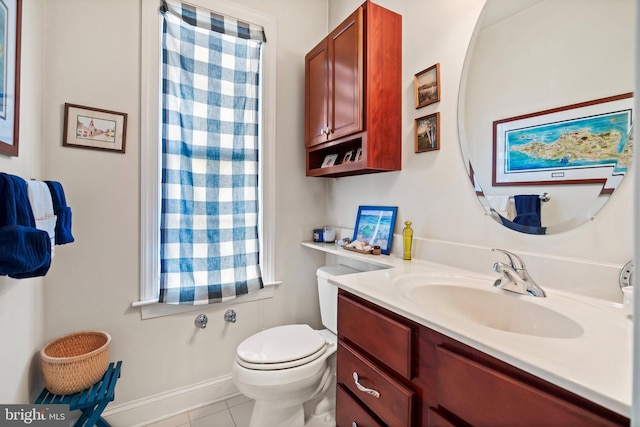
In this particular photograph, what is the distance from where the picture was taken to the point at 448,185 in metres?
1.25

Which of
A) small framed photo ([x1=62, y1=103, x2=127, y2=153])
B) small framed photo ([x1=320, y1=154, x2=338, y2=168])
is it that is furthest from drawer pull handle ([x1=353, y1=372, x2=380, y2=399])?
small framed photo ([x1=62, y1=103, x2=127, y2=153])

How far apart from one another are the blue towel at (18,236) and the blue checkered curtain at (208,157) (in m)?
0.76

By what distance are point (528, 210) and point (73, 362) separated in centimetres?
188

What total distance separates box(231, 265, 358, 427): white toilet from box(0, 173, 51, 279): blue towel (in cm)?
85

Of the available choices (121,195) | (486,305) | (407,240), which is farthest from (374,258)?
(121,195)

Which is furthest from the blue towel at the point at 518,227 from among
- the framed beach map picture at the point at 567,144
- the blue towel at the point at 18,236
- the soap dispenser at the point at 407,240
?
the blue towel at the point at 18,236

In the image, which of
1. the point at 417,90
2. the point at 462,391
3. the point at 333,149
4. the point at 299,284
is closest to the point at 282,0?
the point at 333,149

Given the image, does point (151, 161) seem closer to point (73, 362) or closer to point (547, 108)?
point (73, 362)

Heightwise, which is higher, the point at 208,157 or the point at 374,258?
the point at 208,157

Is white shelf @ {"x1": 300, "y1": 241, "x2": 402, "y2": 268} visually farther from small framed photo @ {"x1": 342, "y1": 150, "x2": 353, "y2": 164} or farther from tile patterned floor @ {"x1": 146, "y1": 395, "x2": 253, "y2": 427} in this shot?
tile patterned floor @ {"x1": 146, "y1": 395, "x2": 253, "y2": 427}

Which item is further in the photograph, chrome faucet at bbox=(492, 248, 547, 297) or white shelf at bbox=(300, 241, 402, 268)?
white shelf at bbox=(300, 241, 402, 268)

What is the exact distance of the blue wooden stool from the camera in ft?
3.61

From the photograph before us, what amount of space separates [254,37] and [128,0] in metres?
0.67

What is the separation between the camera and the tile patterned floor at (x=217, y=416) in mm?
1499
